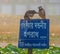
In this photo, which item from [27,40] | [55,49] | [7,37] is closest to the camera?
[27,40]

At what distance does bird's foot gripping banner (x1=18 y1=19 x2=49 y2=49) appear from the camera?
2.08 meters

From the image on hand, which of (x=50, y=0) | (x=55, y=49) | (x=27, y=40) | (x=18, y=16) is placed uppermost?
(x=50, y=0)

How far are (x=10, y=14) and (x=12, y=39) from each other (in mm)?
358

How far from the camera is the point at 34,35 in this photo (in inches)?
81.4

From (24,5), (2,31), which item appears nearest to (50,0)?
(24,5)

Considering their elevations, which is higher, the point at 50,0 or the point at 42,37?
the point at 50,0

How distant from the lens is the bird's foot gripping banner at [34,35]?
2.08 metres

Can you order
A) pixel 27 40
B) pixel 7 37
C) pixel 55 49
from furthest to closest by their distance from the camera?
pixel 7 37, pixel 55 49, pixel 27 40

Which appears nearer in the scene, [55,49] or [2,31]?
[55,49]

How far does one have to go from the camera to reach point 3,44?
120 inches

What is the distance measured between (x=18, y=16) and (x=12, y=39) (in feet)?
1.04

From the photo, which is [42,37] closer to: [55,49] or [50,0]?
[55,49]

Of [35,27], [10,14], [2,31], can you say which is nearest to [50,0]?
[10,14]

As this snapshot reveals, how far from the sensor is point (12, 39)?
308cm
